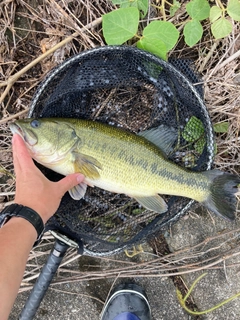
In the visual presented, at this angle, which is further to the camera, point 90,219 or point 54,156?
point 90,219

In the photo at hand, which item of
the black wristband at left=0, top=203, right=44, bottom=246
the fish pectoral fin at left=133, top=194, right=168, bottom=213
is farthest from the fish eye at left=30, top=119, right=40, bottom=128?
the fish pectoral fin at left=133, top=194, right=168, bottom=213

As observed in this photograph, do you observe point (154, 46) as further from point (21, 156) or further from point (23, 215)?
point (23, 215)

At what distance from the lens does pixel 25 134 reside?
2.04 meters

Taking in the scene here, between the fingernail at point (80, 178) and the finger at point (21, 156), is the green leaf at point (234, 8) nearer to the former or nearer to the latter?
the fingernail at point (80, 178)

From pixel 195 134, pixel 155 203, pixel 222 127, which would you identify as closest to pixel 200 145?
pixel 195 134

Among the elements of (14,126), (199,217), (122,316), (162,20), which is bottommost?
(122,316)

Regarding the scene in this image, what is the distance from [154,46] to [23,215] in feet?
4.11

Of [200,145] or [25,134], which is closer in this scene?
[25,134]

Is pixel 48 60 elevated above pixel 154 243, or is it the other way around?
pixel 48 60

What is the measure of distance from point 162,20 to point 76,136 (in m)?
1.00

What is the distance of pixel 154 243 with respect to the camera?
2.68 m

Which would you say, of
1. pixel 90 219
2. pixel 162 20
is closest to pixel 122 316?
pixel 90 219

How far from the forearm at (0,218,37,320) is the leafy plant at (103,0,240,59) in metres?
1.20

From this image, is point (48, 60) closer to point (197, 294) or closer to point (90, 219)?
point (90, 219)
